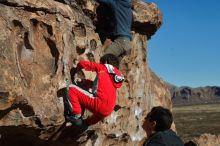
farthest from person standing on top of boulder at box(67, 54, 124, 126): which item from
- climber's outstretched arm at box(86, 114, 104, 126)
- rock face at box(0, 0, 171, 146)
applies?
rock face at box(0, 0, 171, 146)

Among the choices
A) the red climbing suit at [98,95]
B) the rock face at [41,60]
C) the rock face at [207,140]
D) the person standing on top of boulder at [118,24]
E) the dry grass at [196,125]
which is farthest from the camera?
the dry grass at [196,125]

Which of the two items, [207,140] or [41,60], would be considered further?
[207,140]

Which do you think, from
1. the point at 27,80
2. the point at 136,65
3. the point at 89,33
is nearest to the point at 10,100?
the point at 27,80

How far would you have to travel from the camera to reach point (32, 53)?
26.4 feet

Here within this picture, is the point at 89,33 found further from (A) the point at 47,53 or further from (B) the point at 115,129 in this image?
(B) the point at 115,129

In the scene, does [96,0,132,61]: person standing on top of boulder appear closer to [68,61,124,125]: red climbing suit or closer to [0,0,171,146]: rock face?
[0,0,171,146]: rock face

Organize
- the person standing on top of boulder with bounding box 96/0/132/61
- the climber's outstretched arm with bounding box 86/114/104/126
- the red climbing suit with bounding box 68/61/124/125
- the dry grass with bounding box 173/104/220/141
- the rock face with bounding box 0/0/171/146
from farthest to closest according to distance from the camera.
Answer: the dry grass with bounding box 173/104/220/141 → the person standing on top of boulder with bounding box 96/0/132/61 → the climber's outstretched arm with bounding box 86/114/104/126 → the red climbing suit with bounding box 68/61/124/125 → the rock face with bounding box 0/0/171/146

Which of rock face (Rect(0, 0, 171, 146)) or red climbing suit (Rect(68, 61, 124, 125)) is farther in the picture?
red climbing suit (Rect(68, 61, 124, 125))

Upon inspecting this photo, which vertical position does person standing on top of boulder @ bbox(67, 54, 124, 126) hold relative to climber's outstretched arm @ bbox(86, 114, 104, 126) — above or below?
above

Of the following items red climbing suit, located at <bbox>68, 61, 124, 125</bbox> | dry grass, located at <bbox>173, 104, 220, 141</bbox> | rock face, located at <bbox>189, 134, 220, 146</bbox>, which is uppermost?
red climbing suit, located at <bbox>68, 61, 124, 125</bbox>

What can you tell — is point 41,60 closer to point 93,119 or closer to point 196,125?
point 93,119

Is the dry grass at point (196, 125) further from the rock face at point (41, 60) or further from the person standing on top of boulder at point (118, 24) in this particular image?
the rock face at point (41, 60)

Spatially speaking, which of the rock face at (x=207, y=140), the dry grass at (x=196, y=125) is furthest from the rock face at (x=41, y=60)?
the dry grass at (x=196, y=125)

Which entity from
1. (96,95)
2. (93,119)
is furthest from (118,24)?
(93,119)
